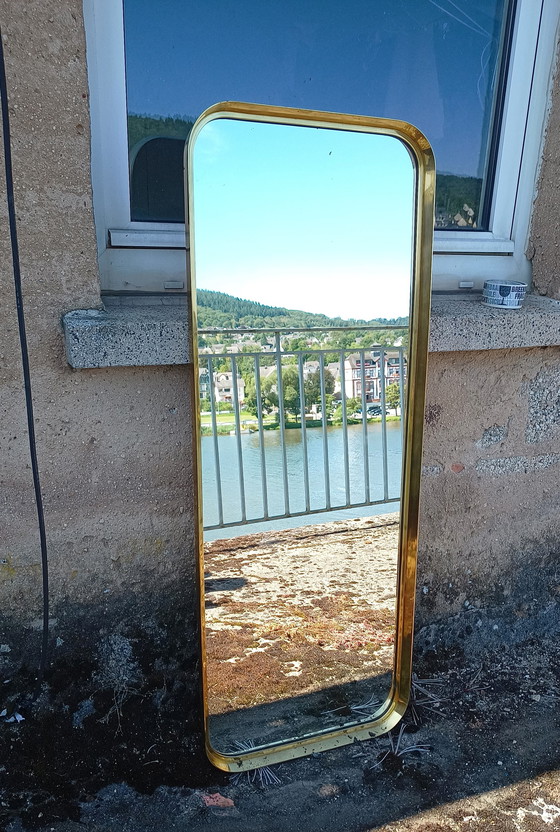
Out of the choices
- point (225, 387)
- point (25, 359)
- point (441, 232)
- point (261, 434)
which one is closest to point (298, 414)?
point (261, 434)

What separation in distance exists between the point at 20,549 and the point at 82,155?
3.51ft

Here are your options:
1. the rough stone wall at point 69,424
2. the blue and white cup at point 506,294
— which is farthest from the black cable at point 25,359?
the blue and white cup at point 506,294

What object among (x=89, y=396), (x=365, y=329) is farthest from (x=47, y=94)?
(x=365, y=329)

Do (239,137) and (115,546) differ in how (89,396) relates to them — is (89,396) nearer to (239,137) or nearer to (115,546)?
(115,546)

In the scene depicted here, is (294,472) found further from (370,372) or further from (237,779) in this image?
(237,779)

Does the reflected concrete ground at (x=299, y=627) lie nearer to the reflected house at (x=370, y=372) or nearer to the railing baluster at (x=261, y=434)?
the railing baluster at (x=261, y=434)

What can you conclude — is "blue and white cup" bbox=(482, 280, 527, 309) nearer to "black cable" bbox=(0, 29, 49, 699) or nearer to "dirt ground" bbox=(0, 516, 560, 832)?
"dirt ground" bbox=(0, 516, 560, 832)

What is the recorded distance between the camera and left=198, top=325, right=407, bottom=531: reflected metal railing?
63.2 inches

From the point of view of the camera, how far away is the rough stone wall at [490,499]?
2045mm

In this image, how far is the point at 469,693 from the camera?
205 cm

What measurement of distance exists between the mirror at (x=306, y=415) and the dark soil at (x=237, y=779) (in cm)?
10

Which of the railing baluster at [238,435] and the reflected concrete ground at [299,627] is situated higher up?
the railing baluster at [238,435]

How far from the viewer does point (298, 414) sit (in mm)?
1675

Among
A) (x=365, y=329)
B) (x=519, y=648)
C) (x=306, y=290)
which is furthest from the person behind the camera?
(x=519, y=648)
